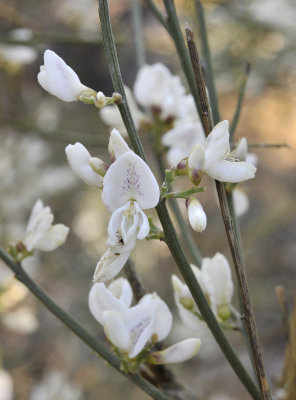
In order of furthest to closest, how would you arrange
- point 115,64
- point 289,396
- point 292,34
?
point 292,34, point 289,396, point 115,64

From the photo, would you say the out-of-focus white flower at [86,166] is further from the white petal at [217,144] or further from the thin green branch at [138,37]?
the thin green branch at [138,37]

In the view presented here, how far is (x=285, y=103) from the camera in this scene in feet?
11.6

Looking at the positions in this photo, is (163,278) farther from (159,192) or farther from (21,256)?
(159,192)

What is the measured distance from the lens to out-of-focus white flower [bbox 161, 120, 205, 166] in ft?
3.04

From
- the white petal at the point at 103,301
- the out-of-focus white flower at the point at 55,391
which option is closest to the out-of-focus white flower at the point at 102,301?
the white petal at the point at 103,301

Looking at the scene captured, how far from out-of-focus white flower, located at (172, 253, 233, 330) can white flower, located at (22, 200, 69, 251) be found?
0.15 metres

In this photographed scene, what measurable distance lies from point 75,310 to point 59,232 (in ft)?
6.94

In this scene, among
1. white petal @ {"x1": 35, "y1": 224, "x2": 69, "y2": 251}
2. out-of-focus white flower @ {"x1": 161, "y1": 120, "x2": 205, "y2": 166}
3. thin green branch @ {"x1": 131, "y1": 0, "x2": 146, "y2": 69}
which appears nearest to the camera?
white petal @ {"x1": 35, "y1": 224, "x2": 69, "y2": 251}

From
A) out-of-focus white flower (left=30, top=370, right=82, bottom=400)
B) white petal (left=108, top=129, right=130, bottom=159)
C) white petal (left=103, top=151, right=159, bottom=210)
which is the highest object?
white petal (left=108, top=129, right=130, bottom=159)

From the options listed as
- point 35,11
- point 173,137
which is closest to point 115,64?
point 173,137

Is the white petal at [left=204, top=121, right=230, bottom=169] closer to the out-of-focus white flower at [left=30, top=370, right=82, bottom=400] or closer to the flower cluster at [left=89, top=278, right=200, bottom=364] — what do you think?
the flower cluster at [left=89, top=278, right=200, bottom=364]

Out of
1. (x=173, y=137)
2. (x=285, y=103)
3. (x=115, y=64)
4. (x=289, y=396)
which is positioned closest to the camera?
(x=115, y=64)

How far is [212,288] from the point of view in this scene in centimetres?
78

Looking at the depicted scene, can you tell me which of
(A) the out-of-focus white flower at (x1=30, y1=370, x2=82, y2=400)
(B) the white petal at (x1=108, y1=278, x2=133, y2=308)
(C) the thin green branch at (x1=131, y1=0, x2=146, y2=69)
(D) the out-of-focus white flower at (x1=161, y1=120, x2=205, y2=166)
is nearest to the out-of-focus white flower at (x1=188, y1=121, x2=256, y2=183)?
(B) the white petal at (x1=108, y1=278, x2=133, y2=308)
